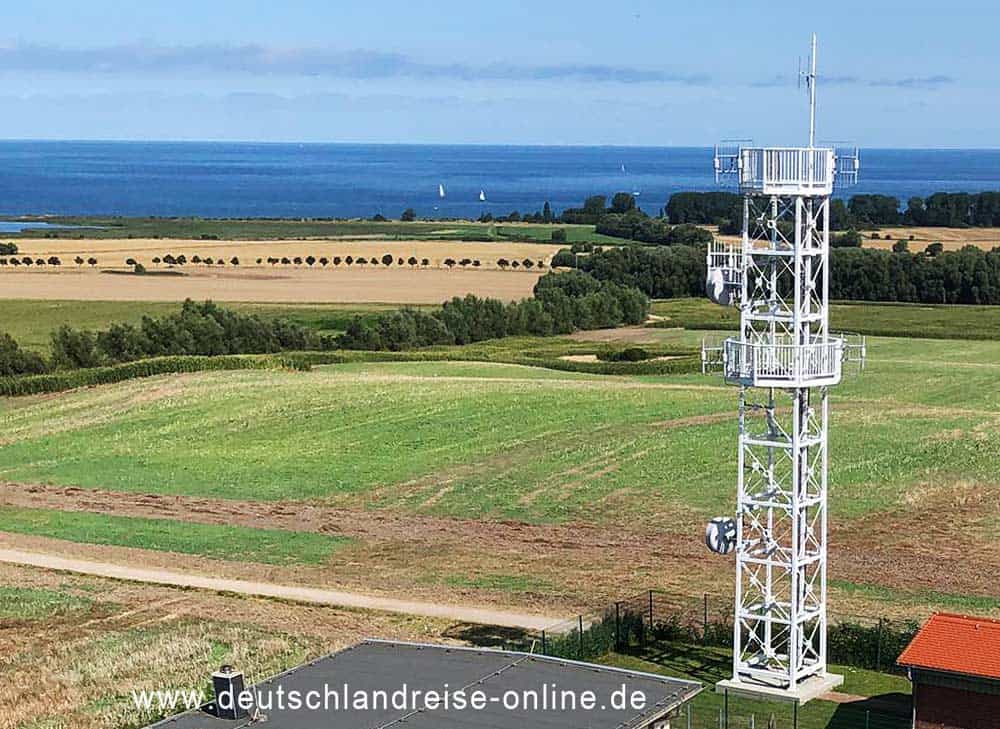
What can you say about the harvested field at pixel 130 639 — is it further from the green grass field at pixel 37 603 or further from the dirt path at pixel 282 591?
the dirt path at pixel 282 591

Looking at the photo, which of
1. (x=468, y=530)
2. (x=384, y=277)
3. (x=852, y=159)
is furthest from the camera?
(x=384, y=277)

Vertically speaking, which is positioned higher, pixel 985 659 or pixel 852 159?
pixel 852 159

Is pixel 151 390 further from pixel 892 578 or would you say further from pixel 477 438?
pixel 892 578

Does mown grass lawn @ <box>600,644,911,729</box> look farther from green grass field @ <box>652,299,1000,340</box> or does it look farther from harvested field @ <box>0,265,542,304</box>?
harvested field @ <box>0,265,542,304</box>

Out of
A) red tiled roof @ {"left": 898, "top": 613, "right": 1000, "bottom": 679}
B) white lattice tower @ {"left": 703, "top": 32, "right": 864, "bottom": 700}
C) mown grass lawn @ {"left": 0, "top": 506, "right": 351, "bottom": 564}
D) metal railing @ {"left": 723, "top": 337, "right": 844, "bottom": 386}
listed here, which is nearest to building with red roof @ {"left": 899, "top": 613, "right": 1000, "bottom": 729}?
red tiled roof @ {"left": 898, "top": 613, "right": 1000, "bottom": 679}

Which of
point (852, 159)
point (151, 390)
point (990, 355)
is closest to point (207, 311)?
point (151, 390)

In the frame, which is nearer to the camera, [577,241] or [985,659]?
[985,659]
